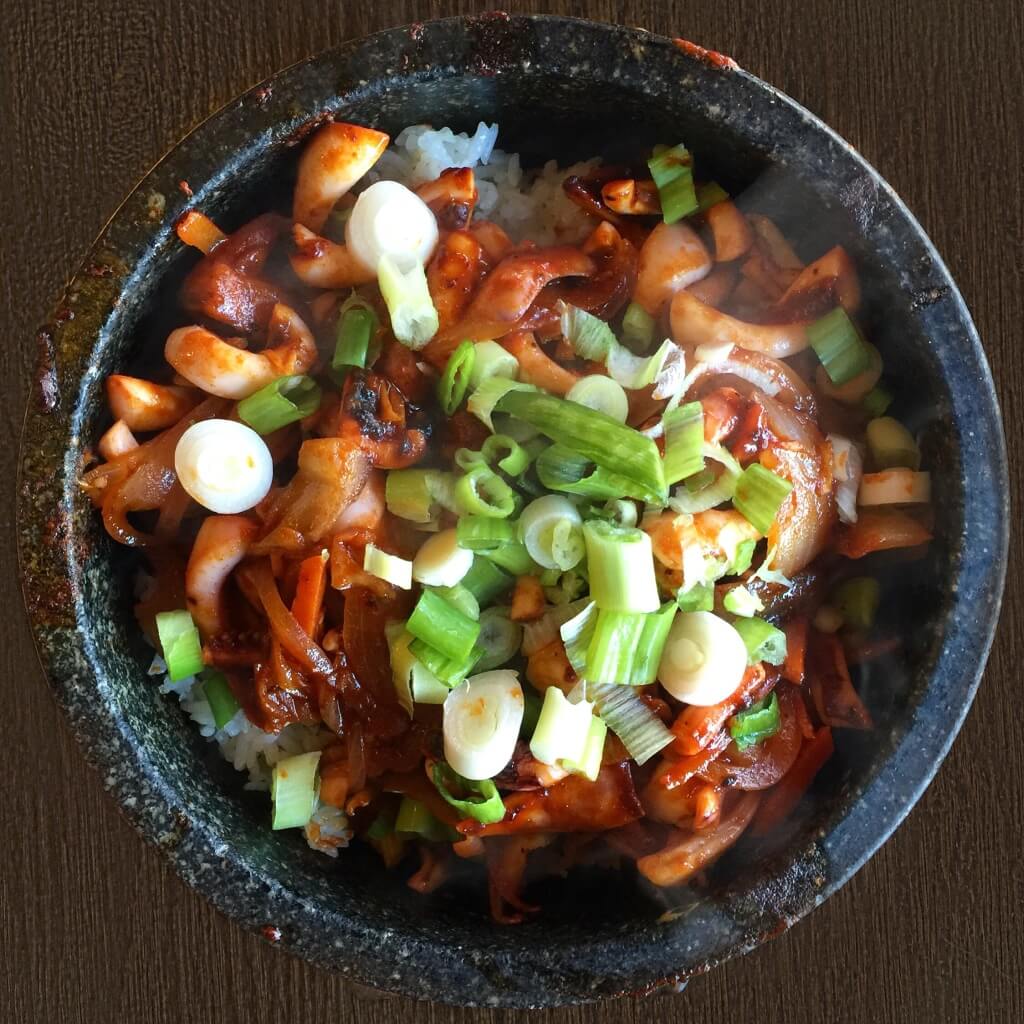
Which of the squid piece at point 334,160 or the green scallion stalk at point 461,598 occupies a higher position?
the squid piece at point 334,160

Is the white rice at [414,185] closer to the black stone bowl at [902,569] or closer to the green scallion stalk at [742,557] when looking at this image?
the black stone bowl at [902,569]

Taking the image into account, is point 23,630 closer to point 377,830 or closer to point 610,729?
point 377,830

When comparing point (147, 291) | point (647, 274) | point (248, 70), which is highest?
point (248, 70)

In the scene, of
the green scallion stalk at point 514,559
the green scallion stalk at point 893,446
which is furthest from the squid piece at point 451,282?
the green scallion stalk at point 893,446

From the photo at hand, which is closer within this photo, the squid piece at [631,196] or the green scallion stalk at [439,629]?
the green scallion stalk at [439,629]

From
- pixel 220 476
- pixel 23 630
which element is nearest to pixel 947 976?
pixel 220 476

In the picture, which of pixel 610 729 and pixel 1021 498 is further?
pixel 1021 498
